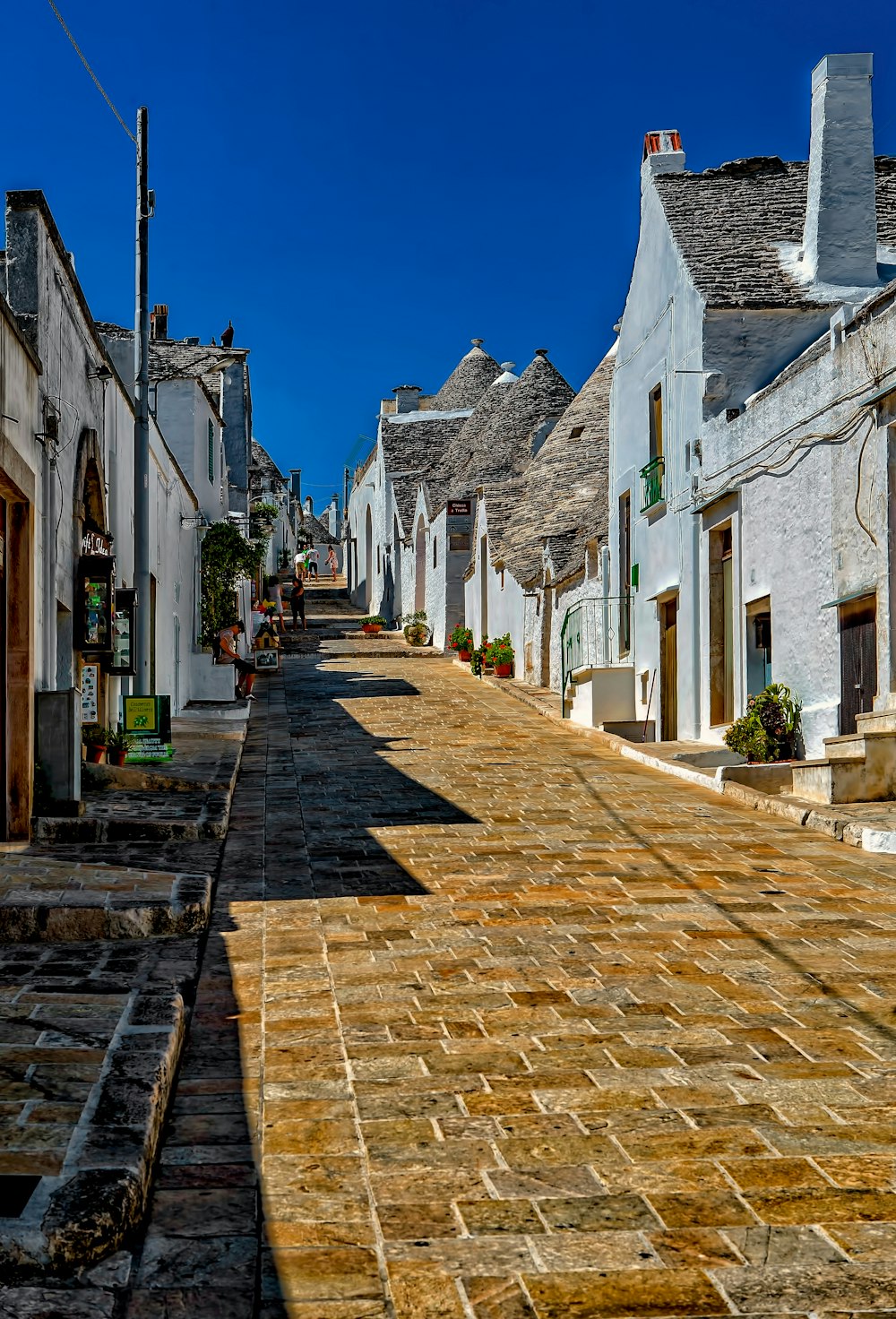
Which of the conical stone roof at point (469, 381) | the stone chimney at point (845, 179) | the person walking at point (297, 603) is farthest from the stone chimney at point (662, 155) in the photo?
the conical stone roof at point (469, 381)

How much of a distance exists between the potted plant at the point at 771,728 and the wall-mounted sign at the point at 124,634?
20.6 feet

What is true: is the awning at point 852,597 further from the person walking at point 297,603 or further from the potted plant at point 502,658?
the person walking at point 297,603

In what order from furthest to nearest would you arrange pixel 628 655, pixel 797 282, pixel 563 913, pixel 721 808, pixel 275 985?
pixel 628 655 → pixel 797 282 → pixel 721 808 → pixel 563 913 → pixel 275 985

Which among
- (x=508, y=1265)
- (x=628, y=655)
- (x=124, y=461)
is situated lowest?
(x=508, y=1265)

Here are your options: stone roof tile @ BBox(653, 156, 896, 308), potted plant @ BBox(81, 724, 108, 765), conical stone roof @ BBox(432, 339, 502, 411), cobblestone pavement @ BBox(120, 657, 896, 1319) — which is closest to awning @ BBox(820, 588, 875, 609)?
cobblestone pavement @ BBox(120, 657, 896, 1319)

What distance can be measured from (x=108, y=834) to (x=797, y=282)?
1156 centimetres

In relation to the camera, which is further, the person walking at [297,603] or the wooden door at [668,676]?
the person walking at [297,603]

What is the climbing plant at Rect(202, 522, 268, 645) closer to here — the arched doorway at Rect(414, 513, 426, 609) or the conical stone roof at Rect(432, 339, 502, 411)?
the arched doorway at Rect(414, 513, 426, 609)

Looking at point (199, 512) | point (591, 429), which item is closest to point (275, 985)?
point (199, 512)

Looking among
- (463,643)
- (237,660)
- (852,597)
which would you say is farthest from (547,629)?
(852,597)

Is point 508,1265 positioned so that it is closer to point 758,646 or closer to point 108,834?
point 108,834

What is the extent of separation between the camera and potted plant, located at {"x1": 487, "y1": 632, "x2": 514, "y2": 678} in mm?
27406

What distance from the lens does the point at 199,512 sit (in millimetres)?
22875

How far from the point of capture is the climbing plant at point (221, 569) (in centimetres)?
2292
